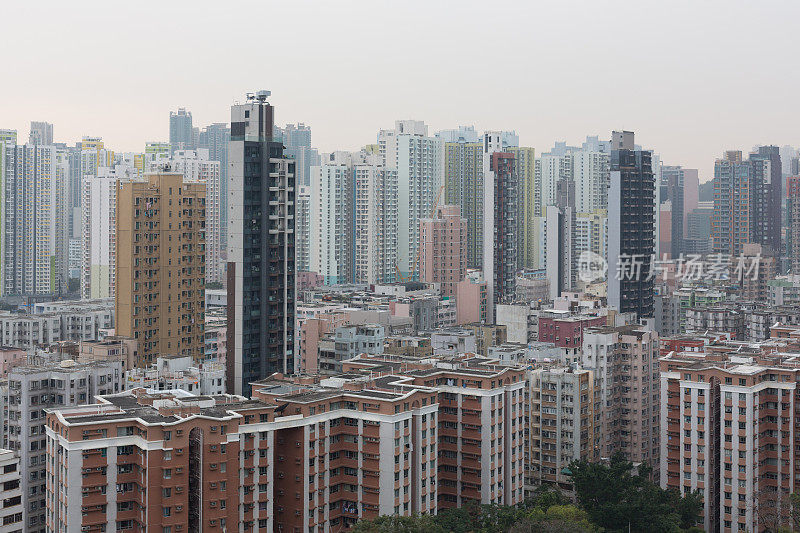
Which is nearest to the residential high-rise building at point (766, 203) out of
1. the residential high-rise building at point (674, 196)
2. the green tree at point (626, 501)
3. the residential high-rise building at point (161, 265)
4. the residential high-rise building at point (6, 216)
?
the residential high-rise building at point (674, 196)

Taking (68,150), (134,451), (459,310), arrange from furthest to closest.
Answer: (68,150) → (459,310) → (134,451)

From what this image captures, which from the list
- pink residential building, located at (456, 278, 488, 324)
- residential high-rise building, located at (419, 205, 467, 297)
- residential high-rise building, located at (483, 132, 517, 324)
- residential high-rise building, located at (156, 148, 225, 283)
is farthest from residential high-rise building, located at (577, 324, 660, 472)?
residential high-rise building, located at (156, 148, 225, 283)

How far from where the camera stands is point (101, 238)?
127 feet

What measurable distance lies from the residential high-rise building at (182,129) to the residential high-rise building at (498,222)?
31.1m

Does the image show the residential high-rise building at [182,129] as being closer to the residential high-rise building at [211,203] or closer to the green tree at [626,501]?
the residential high-rise building at [211,203]

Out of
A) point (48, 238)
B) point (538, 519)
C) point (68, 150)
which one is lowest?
point (538, 519)

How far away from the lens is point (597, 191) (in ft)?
181

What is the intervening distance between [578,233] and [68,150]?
26999mm

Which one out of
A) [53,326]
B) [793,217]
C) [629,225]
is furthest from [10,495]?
[793,217]

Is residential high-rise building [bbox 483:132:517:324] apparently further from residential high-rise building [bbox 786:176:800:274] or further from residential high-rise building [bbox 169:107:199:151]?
residential high-rise building [bbox 169:107:199:151]

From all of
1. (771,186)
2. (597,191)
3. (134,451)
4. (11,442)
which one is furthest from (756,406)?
(597,191)

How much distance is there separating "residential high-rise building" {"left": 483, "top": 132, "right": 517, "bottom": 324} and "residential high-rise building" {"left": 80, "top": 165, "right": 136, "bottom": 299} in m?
13.3

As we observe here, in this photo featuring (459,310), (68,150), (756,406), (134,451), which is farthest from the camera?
(68,150)

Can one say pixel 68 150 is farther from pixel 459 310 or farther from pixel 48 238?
pixel 459 310
